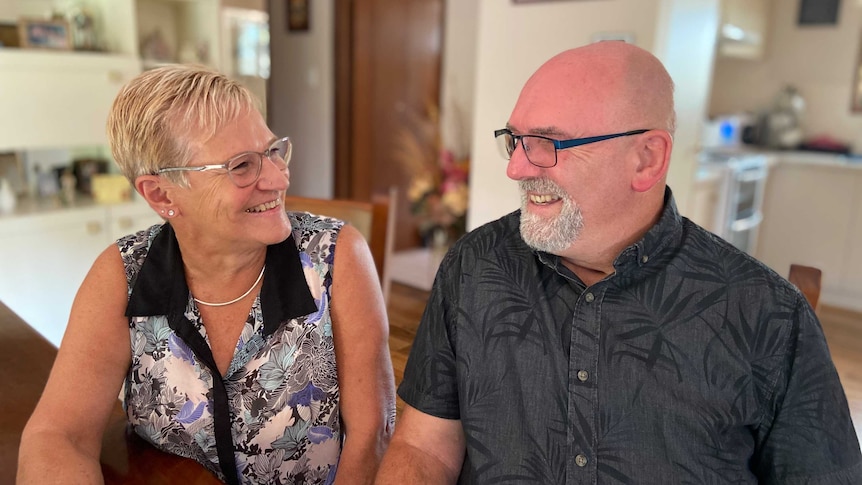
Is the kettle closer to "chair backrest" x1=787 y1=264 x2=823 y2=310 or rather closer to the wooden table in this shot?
"chair backrest" x1=787 y1=264 x2=823 y2=310

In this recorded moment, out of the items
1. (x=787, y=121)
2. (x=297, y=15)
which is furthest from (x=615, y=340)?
(x=787, y=121)

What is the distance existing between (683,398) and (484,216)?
8.20 ft

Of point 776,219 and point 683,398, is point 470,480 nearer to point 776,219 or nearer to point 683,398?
point 683,398

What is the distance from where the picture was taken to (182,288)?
1.14m

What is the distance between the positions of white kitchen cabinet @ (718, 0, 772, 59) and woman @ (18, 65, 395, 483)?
11.6ft

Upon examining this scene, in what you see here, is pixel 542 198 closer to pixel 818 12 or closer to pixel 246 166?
pixel 246 166

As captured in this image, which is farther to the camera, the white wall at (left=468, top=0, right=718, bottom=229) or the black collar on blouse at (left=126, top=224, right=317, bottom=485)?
the white wall at (left=468, top=0, right=718, bottom=229)

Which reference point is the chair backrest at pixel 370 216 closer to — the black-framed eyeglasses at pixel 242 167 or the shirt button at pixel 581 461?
the black-framed eyeglasses at pixel 242 167

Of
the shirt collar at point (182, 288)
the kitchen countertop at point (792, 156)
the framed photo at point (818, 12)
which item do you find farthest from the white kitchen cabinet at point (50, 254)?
the framed photo at point (818, 12)

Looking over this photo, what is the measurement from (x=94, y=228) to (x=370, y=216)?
196 centimetres

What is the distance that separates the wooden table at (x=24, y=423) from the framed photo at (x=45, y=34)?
1.96 m

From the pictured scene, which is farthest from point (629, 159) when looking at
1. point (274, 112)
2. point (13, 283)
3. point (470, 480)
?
point (274, 112)

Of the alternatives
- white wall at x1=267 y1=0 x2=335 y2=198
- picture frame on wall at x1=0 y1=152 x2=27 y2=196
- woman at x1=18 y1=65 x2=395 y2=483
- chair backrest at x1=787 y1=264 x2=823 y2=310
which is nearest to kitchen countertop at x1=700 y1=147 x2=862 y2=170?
white wall at x1=267 y1=0 x2=335 y2=198

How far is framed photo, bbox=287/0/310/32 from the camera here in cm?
443
